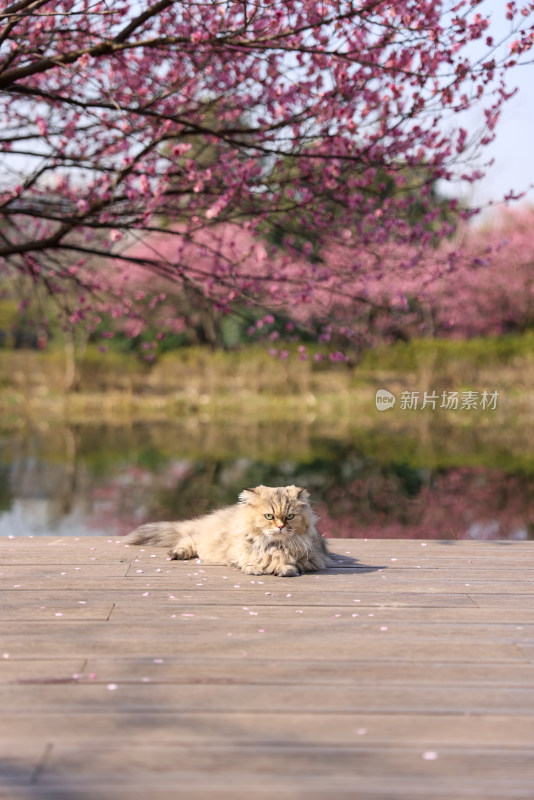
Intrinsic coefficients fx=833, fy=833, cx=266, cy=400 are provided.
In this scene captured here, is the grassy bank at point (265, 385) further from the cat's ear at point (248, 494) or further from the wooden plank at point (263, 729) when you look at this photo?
the wooden plank at point (263, 729)

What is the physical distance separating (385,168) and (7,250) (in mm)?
2968

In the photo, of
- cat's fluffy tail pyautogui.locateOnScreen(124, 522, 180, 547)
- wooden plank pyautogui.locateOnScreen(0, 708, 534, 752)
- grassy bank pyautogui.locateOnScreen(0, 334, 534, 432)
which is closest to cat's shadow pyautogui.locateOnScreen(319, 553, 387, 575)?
cat's fluffy tail pyautogui.locateOnScreen(124, 522, 180, 547)

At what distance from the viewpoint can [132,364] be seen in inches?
1017

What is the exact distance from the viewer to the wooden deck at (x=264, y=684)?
7.20 ft

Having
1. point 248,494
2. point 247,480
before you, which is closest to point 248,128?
point 248,494

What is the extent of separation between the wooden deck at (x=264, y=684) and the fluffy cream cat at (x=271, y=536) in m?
0.11

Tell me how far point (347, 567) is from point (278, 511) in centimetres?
65

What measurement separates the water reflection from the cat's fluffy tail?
408cm

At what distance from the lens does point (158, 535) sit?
5234 mm

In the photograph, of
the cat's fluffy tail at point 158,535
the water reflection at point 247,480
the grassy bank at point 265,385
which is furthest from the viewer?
the grassy bank at point 265,385

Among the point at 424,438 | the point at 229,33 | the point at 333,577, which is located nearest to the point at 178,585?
the point at 333,577

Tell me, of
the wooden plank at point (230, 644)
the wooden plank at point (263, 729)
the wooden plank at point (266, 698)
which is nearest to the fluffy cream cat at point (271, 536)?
the wooden plank at point (230, 644)

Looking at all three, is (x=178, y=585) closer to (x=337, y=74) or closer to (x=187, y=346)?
(x=337, y=74)

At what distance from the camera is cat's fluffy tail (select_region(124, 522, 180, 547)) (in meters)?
5.17
